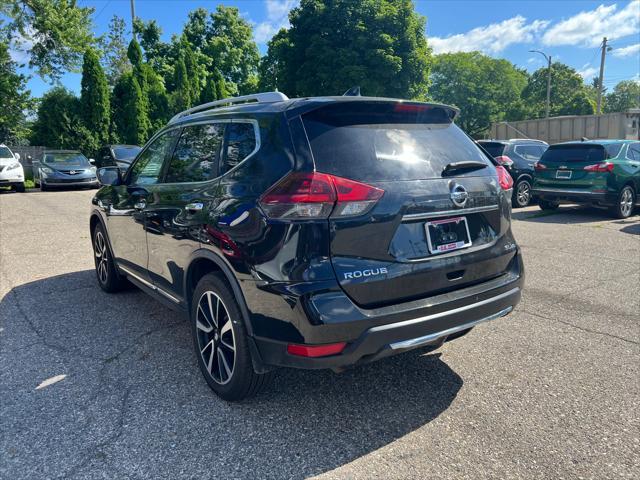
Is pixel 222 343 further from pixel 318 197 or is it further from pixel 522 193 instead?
pixel 522 193

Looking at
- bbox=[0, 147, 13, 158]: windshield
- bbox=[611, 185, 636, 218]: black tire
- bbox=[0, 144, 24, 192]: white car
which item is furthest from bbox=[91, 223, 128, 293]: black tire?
bbox=[0, 147, 13, 158]: windshield

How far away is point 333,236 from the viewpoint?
93.5 inches

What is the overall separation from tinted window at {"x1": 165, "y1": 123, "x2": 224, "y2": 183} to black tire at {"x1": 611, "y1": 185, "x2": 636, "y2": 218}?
9.62 m

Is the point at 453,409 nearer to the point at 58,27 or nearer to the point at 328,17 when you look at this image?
the point at 58,27

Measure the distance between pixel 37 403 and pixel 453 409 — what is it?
2.58 m

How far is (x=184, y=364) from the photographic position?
11.5ft

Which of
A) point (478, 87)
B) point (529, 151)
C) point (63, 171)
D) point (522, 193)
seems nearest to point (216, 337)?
point (522, 193)

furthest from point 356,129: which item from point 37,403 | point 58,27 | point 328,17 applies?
point 328,17

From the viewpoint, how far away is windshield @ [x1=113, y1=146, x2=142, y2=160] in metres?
18.4

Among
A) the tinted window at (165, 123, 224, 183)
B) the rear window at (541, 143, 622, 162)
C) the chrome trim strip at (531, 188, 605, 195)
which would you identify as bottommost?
the chrome trim strip at (531, 188, 605, 195)

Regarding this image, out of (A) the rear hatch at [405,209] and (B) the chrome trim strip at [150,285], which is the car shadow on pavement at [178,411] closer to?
(B) the chrome trim strip at [150,285]

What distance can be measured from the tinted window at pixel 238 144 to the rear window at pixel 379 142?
1.32 ft

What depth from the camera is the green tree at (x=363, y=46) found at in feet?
92.5

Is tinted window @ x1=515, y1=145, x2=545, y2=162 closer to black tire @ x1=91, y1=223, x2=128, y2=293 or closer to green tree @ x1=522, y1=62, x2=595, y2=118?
black tire @ x1=91, y1=223, x2=128, y2=293
